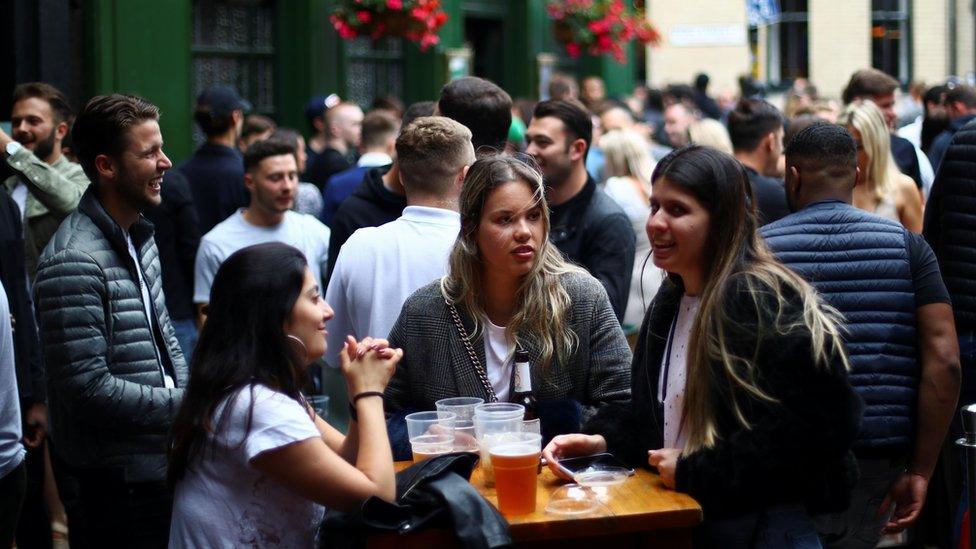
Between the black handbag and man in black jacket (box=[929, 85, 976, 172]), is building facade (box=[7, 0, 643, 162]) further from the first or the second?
the black handbag

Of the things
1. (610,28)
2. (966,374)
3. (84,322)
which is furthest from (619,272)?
(610,28)

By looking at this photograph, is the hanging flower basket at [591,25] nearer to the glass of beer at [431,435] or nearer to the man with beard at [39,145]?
the man with beard at [39,145]

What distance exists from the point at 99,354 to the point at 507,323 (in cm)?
129

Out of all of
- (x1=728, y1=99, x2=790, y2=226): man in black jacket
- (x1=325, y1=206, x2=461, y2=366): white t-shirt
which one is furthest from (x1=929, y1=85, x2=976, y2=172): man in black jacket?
(x1=325, y1=206, x2=461, y2=366): white t-shirt

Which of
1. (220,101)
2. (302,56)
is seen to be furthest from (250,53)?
(220,101)

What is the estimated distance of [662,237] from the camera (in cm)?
332

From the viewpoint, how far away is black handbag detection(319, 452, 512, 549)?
119 inches

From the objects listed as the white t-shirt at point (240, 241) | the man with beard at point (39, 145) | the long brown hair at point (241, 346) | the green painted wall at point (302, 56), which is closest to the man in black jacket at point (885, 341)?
the long brown hair at point (241, 346)

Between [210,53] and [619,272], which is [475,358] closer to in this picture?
[619,272]

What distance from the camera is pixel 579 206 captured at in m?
5.71

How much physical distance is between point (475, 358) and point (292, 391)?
81cm

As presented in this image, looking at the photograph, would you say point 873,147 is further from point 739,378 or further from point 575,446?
point 739,378

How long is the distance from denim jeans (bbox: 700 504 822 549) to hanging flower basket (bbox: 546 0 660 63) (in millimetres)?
11090

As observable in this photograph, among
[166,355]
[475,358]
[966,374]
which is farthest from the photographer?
[966,374]
